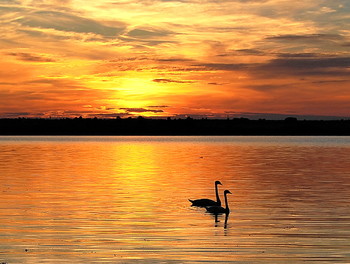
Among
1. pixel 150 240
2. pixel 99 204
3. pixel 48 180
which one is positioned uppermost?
pixel 150 240

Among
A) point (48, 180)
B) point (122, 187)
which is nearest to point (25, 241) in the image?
point (122, 187)

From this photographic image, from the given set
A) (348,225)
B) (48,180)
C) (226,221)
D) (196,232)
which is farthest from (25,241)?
(48,180)

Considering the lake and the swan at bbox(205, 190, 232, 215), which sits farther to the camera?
the swan at bbox(205, 190, 232, 215)

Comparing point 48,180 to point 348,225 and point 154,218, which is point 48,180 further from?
point 348,225

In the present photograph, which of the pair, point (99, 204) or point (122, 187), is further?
point (122, 187)

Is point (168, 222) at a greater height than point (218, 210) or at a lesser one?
greater

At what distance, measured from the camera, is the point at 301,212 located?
30328 millimetres

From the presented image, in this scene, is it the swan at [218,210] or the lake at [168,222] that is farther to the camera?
the swan at [218,210]

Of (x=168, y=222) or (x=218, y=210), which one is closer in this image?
(x=168, y=222)

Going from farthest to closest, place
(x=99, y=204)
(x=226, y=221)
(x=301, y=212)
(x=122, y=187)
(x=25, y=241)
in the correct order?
(x=122, y=187) < (x=99, y=204) < (x=301, y=212) < (x=226, y=221) < (x=25, y=241)

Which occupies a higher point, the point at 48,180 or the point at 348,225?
the point at 348,225

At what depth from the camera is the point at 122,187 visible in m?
42.4

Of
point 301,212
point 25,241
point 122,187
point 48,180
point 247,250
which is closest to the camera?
point 247,250

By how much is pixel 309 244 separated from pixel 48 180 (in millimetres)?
28477
